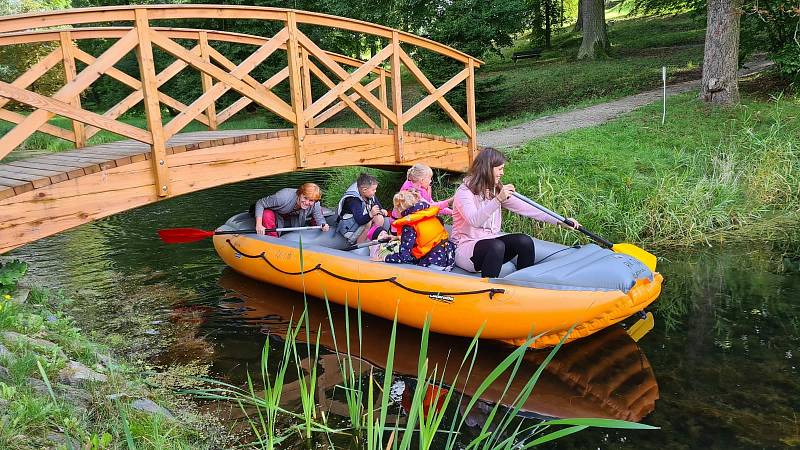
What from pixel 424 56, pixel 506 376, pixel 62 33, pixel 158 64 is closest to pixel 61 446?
pixel 506 376

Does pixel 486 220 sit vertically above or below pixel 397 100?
below

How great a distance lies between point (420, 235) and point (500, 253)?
710 millimetres

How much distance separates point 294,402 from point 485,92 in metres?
11.7

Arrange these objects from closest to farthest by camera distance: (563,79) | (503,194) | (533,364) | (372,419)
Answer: (372,419) → (533,364) → (503,194) → (563,79)

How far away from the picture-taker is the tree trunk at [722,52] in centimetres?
1072

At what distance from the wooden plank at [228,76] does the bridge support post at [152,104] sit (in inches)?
5.3

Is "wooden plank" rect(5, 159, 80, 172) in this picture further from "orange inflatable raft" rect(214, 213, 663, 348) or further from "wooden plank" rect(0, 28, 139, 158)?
"orange inflatable raft" rect(214, 213, 663, 348)

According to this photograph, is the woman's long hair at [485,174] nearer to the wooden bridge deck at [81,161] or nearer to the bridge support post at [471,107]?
the wooden bridge deck at [81,161]

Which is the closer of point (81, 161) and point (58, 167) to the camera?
point (58, 167)

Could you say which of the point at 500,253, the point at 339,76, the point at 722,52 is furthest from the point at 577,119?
the point at 500,253

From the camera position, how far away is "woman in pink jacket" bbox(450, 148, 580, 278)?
554 cm

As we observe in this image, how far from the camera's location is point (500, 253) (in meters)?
5.54

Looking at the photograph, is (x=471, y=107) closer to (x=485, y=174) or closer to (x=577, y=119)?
(x=485, y=174)

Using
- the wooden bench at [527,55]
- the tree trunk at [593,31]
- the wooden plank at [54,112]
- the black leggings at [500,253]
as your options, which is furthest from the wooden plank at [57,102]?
the wooden bench at [527,55]
